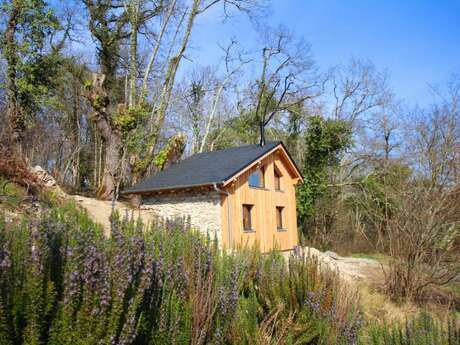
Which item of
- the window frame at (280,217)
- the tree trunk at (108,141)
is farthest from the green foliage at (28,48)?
the window frame at (280,217)

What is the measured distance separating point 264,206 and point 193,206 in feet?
11.9

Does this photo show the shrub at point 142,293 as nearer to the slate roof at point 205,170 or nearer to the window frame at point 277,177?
the slate roof at point 205,170

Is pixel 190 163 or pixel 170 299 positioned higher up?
pixel 190 163

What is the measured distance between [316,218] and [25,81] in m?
18.4

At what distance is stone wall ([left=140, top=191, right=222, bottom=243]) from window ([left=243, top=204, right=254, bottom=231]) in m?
1.65

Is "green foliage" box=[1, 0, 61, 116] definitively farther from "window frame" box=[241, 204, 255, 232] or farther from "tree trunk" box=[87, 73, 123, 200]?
"window frame" box=[241, 204, 255, 232]

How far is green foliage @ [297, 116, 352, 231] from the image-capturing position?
976 inches

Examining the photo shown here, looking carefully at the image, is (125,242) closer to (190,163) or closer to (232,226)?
(232,226)

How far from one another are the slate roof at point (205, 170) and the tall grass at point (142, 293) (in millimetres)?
10933

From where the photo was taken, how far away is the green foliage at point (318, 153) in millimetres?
24781

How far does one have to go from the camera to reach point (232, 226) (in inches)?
659

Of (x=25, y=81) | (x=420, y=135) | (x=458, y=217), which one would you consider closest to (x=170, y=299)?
(x=458, y=217)

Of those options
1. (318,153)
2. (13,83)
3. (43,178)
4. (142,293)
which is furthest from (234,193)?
(142,293)

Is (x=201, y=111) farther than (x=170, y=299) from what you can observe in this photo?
Yes
